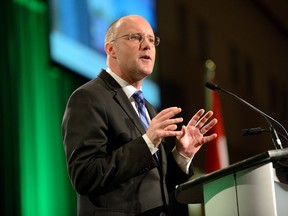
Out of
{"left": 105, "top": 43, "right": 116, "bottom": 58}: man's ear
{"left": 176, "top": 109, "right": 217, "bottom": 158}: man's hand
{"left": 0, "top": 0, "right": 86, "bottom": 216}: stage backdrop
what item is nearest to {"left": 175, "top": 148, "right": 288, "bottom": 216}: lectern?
{"left": 176, "top": 109, "right": 217, "bottom": 158}: man's hand

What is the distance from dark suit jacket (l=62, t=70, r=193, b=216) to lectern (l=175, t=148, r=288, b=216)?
23cm

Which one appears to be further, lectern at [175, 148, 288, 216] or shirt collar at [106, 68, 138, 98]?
shirt collar at [106, 68, 138, 98]

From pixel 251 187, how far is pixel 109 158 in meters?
0.52

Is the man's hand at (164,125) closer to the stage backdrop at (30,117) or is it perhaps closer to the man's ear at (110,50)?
the man's ear at (110,50)

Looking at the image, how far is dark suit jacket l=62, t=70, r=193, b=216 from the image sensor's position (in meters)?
2.16

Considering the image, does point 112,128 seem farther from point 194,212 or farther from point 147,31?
point 194,212

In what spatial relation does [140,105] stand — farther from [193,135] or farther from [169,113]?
[169,113]

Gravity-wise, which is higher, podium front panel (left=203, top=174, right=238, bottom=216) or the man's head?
the man's head

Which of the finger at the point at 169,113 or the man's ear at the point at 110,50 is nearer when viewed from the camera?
the finger at the point at 169,113

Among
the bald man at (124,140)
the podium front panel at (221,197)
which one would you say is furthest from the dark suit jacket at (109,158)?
the podium front panel at (221,197)

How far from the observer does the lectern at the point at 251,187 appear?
1976mm

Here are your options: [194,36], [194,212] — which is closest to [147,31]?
[194,212]

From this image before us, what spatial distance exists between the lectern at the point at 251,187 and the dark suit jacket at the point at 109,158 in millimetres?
226

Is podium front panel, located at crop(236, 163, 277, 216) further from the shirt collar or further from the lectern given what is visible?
the shirt collar
